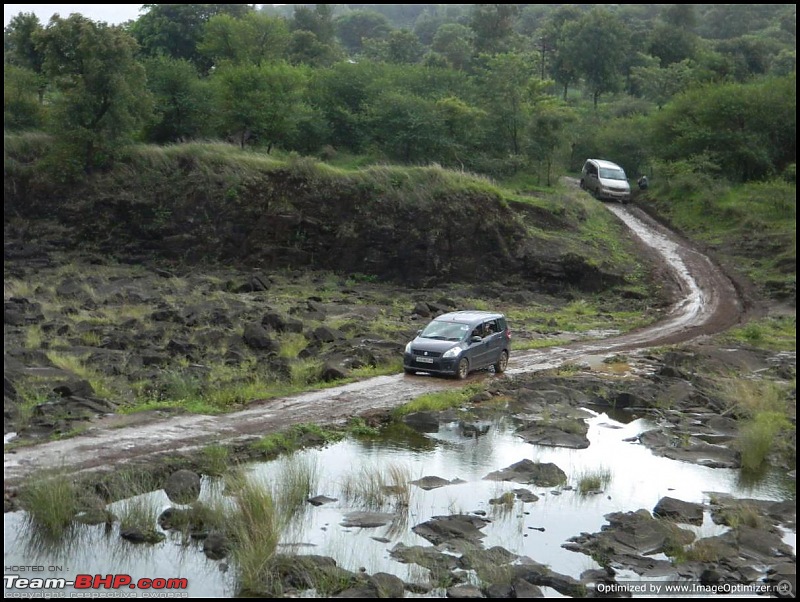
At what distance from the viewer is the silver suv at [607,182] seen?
183ft

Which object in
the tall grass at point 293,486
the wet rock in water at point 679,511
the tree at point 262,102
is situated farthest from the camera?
the tree at point 262,102

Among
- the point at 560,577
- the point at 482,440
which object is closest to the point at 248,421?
the point at 482,440

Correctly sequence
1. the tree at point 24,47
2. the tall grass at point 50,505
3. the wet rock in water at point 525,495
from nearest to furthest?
the tall grass at point 50,505
the wet rock in water at point 525,495
the tree at point 24,47

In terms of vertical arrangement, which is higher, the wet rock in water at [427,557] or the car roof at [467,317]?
the car roof at [467,317]

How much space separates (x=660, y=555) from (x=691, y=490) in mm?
4120

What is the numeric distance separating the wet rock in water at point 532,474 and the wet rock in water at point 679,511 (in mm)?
2214

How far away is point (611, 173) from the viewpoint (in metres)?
56.6

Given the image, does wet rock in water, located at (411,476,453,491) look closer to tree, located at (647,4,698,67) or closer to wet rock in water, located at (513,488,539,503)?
wet rock in water, located at (513,488,539,503)

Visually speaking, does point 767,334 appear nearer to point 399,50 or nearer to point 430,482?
point 430,482

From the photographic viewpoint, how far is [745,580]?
12797 mm

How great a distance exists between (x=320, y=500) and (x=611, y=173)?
45220mm

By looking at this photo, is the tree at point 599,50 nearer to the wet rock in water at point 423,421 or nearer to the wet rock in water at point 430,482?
the wet rock in water at point 423,421

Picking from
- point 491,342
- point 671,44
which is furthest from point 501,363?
point 671,44

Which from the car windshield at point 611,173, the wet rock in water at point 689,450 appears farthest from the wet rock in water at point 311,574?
the car windshield at point 611,173
